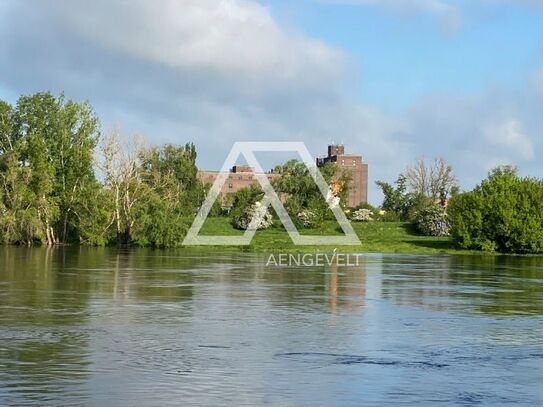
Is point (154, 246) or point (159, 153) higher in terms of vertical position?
point (159, 153)

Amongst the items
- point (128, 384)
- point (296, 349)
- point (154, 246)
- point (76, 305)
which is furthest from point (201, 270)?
point (154, 246)

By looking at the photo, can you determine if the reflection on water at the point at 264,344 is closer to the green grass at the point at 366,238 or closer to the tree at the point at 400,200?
the green grass at the point at 366,238

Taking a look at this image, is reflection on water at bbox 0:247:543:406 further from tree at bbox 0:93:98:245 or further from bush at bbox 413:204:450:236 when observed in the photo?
bush at bbox 413:204:450:236

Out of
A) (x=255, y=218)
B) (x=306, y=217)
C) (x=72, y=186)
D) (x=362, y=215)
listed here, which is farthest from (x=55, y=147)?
(x=362, y=215)

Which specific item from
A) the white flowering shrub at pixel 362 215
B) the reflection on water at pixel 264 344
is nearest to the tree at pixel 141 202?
the white flowering shrub at pixel 362 215

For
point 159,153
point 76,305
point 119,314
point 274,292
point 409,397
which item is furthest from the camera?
point 159,153

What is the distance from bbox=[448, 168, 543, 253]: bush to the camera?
76688 millimetres

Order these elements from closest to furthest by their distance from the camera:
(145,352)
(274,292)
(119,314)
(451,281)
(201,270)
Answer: (145,352) → (119,314) → (274,292) → (451,281) → (201,270)

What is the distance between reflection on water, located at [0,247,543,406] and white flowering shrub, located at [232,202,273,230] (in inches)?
2340

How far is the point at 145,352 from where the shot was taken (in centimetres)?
1498

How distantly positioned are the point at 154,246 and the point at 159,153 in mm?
28879

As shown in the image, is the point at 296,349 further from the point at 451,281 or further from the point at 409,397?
the point at 451,281

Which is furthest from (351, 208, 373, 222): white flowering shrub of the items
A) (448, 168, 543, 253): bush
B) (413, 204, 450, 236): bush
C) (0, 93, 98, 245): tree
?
(0, 93, 98, 245): tree

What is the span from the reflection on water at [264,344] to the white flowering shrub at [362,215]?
73.0 m
